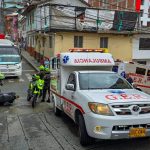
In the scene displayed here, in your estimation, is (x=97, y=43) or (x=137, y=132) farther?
(x=97, y=43)

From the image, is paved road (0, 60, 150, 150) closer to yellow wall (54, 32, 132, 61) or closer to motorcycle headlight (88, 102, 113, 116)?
motorcycle headlight (88, 102, 113, 116)

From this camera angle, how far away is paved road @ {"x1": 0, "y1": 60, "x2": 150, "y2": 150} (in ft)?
26.2

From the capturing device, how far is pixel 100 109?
7.48 meters

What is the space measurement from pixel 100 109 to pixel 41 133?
2.44m

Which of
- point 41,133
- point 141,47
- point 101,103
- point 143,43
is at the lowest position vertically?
point 41,133

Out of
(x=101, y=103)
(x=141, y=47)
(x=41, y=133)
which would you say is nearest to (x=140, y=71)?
(x=41, y=133)

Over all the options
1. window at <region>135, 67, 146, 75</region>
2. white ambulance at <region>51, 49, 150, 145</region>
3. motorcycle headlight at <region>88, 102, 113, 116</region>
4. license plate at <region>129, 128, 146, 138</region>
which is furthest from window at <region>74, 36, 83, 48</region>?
license plate at <region>129, 128, 146, 138</region>

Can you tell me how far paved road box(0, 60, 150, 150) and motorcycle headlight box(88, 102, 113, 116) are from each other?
972 millimetres

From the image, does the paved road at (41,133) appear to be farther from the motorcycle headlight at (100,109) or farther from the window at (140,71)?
the window at (140,71)

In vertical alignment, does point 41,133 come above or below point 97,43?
below

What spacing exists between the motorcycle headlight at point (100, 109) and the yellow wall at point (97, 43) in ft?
66.6

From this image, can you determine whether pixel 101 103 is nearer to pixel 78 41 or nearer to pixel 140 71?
pixel 140 71

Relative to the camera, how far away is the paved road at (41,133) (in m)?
8.00

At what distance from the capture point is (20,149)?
7754mm
